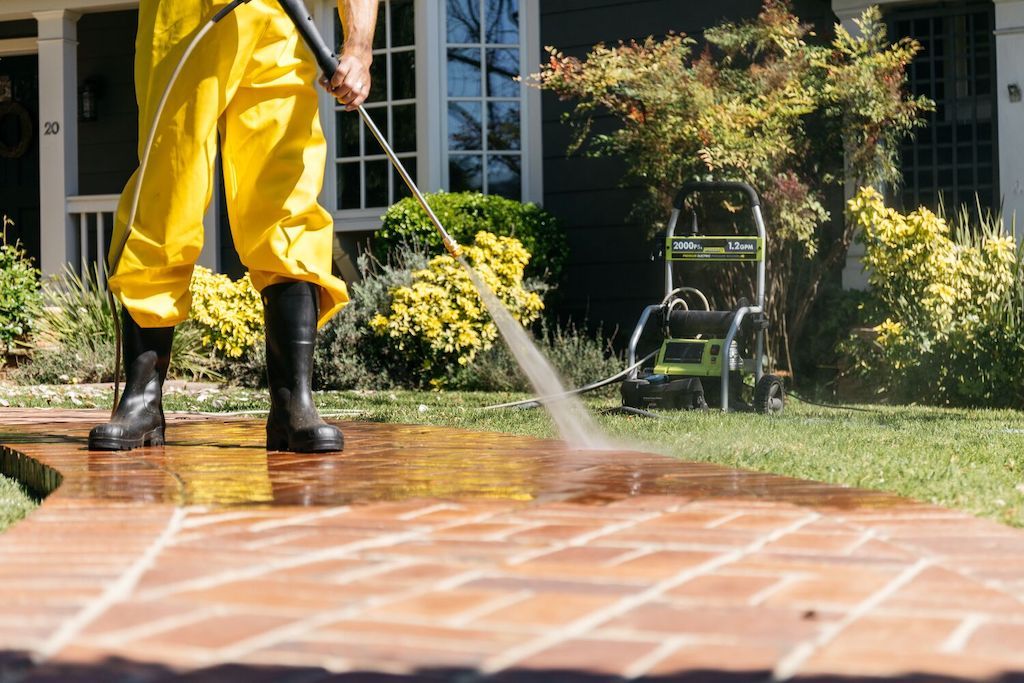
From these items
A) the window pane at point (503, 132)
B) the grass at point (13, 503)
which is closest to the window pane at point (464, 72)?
the window pane at point (503, 132)

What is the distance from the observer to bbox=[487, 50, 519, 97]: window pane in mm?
9578

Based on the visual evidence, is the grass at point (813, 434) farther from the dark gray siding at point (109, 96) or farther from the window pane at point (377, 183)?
the dark gray siding at point (109, 96)

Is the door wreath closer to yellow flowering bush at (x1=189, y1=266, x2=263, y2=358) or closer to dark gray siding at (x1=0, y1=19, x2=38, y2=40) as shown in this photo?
dark gray siding at (x1=0, y1=19, x2=38, y2=40)

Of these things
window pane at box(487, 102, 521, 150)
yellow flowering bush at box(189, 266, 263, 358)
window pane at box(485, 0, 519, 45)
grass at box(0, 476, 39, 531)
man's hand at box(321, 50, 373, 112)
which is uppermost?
window pane at box(485, 0, 519, 45)

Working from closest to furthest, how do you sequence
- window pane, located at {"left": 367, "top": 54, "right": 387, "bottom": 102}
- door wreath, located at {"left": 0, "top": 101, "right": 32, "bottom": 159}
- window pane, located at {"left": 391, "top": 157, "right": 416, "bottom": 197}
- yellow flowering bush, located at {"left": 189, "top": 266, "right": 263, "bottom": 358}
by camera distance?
yellow flowering bush, located at {"left": 189, "top": 266, "right": 263, "bottom": 358}
window pane, located at {"left": 391, "top": 157, "right": 416, "bottom": 197}
window pane, located at {"left": 367, "top": 54, "right": 387, "bottom": 102}
door wreath, located at {"left": 0, "top": 101, "right": 32, "bottom": 159}

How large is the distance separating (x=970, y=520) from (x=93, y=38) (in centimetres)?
1174

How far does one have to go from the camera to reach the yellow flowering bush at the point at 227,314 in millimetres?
8164

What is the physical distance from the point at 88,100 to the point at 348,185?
381cm

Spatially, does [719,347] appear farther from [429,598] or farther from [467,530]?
[429,598]

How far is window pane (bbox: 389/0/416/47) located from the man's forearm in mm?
6378

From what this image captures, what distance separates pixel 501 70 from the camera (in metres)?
9.59

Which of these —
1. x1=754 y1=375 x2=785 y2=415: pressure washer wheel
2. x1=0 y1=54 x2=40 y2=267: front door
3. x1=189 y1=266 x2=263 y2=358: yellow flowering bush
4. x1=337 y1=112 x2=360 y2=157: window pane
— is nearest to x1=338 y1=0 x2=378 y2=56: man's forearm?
x1=754 y1=375 x2=785 y2=415: pressure washer wheel

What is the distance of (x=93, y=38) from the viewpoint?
12383 millimetres

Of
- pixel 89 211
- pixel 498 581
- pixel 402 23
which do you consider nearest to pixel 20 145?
pixel 89 211
